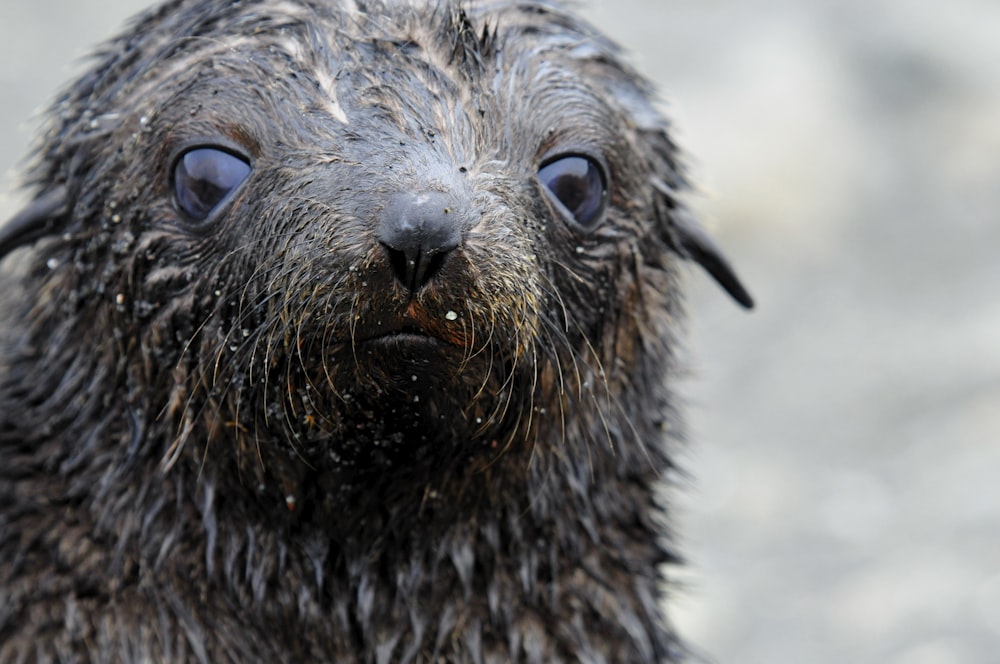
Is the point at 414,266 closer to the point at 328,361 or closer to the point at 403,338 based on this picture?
the point at 403,338

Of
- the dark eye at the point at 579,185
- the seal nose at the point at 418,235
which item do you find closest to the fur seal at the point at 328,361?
the dark eye at the point at 579,185

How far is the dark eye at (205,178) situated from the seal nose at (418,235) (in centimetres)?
89

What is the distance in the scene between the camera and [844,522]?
461 inches

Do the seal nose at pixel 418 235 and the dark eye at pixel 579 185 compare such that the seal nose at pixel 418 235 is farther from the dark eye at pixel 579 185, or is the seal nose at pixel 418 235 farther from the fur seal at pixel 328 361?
the dark eye at pixel 579 185

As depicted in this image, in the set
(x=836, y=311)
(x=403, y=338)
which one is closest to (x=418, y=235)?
(x=403, y=338)

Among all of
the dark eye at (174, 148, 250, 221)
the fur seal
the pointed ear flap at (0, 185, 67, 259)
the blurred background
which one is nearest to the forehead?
the fur seal

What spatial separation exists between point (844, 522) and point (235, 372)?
24.3 feet

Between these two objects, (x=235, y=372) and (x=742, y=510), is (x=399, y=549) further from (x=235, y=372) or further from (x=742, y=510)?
(x=742, y=510)

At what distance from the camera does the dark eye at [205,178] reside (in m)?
5.19

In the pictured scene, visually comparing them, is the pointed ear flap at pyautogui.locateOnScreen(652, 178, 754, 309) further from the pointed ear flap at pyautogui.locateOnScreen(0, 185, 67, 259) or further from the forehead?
the pointed ear flap at pyautogui.locateOnScreen(0, 185, 67, 259)

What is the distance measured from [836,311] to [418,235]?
35.2 ft

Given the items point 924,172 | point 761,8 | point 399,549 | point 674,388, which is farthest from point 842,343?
point 399,549

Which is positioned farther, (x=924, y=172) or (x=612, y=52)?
(x=924, y=172)

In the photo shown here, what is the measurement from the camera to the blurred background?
10688mm
